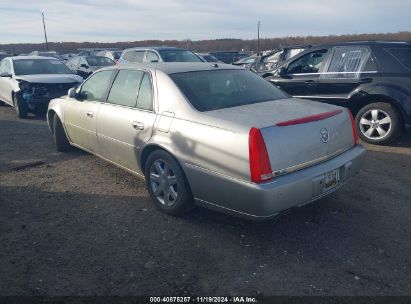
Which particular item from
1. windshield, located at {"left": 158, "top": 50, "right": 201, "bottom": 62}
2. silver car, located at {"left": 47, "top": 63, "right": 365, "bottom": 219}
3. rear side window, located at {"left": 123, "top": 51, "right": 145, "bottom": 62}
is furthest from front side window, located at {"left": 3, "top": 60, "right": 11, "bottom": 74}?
silver car, located at {"left": 47, "top": 63, "right": 365, "bottom": 219}

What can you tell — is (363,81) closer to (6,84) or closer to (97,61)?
(6,84)

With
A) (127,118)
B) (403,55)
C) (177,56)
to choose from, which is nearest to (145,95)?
(127,118)

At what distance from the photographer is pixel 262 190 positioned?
9.57ft

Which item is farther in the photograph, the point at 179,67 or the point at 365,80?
the point at 365,80

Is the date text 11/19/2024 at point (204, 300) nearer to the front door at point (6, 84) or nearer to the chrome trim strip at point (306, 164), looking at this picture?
the chrome trim strip at point (306, 164)

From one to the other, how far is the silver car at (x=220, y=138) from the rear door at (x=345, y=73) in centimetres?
286

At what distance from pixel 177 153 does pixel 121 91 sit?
1.54 m

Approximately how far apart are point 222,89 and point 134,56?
989cm

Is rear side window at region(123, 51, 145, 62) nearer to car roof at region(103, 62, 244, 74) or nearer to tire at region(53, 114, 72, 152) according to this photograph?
tire at region(53, 114, 72, 152)

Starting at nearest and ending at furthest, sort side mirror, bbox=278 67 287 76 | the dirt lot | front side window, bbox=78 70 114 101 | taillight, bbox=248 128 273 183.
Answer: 1. the dirt lot
2. taillight, bbox=248 128 273 183
3. front side window, bbox=78 70 114 101
4. side mirror, bbox=278 67 287 76

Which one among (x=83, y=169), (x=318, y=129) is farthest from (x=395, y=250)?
(x=83, y=169)

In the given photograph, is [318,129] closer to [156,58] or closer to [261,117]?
[261,117]

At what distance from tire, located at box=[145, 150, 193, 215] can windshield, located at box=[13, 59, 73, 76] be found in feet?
24.8

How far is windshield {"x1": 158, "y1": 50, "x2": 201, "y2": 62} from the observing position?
40.0ft
